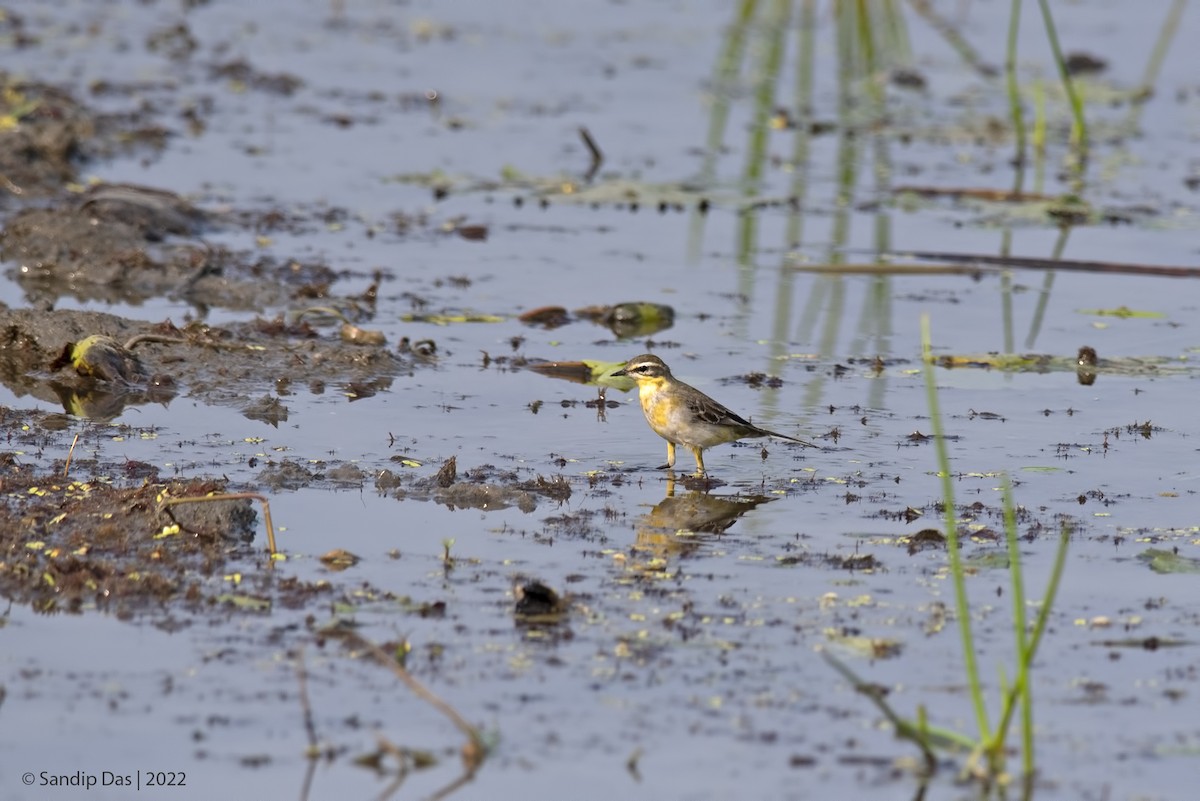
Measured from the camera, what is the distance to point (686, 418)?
8.37 metres

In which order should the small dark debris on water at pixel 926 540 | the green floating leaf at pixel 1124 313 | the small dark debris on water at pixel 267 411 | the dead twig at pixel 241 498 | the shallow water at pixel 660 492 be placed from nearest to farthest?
1. the shallow water at pixel 660 492
2. the dead twig at pixel 241 498
3. the small dark debris on water at pixel 926 540
4. the small dark debris on water at pixel 267 411
5. the green floating leaf at pixel 1124 313

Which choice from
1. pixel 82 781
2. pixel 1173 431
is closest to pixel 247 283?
pixel 1173 431

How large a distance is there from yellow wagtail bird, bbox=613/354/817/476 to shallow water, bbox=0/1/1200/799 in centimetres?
19

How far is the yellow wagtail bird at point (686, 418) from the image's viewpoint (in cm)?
838

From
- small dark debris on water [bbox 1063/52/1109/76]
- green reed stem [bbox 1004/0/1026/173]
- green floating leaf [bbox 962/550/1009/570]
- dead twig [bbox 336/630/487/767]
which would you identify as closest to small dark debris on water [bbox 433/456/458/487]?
green floating leaf [bbox 962/550/1009/570]

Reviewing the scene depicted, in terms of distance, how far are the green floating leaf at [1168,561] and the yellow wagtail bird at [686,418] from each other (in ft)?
6.63

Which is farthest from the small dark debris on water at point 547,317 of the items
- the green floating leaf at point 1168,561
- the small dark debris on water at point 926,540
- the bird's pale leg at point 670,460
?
the green floating leaf at point 1168,561

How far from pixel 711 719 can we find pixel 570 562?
1508 mm

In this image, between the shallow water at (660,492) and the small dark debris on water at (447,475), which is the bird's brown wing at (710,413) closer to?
the shallow water at (660,492)

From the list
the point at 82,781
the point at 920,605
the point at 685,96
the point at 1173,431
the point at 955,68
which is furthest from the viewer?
the point at 955,68

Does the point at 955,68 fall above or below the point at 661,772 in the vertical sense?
above

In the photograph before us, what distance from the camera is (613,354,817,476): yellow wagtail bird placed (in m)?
8.38

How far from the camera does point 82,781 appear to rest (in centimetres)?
518

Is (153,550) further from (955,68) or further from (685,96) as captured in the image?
(955,68)
